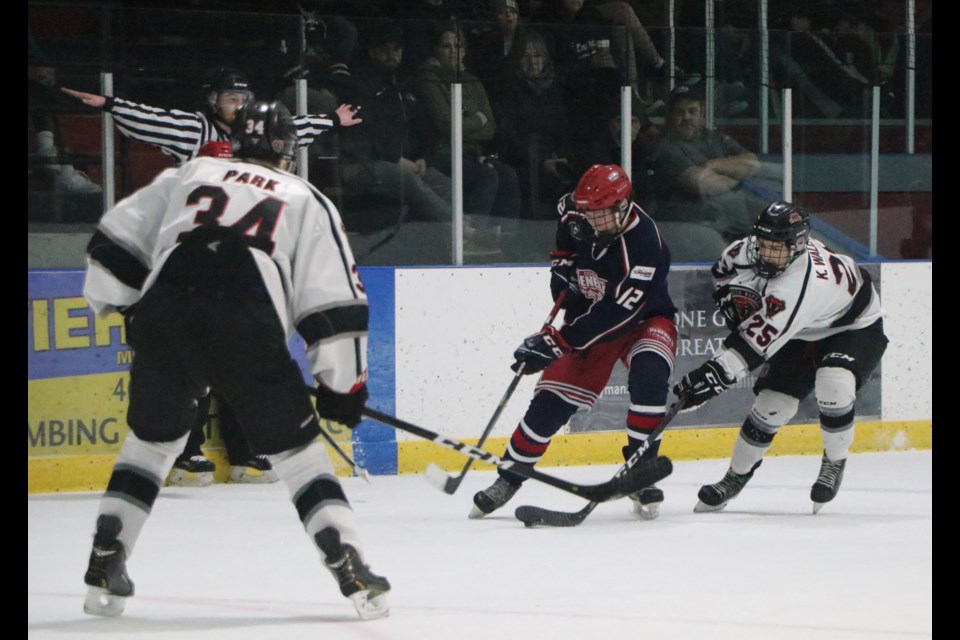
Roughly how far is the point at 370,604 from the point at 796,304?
6.39 ft

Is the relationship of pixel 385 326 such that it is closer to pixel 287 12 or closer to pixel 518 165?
pixel 518 165

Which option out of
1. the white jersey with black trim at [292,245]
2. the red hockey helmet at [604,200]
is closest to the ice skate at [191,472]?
the red hockey helmet at [604,200]

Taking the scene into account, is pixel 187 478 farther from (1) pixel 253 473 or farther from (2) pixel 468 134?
(2) pixel 468 134

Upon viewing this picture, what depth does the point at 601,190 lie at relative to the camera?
15.1 ft

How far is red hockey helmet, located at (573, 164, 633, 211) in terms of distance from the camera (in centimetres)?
462

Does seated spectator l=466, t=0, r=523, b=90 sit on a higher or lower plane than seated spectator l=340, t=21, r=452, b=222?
higher

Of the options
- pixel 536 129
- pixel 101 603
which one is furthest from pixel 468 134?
pixel 101 603

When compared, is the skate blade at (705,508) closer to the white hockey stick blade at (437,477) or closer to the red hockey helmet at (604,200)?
the red hockey helmet at (604,200)

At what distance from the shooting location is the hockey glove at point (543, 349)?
15.6ft

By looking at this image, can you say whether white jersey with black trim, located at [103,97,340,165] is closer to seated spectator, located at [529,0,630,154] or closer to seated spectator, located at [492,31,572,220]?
seated spectator, located at [492,31,572,220]

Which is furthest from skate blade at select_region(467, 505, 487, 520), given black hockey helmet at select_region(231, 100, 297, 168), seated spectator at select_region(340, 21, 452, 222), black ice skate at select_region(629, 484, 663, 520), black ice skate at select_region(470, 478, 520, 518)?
black hockey helmet at select_region(231, 100, 297, 168)

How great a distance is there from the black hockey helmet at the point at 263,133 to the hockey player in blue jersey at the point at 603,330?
145 centimetres

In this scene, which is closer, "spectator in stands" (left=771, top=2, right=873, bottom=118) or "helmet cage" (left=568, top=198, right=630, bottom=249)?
"helmet cage" (left=568, top=198, right=630, bottom=249)

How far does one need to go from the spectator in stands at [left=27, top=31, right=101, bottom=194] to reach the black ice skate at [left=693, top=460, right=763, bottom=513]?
7.73ft
